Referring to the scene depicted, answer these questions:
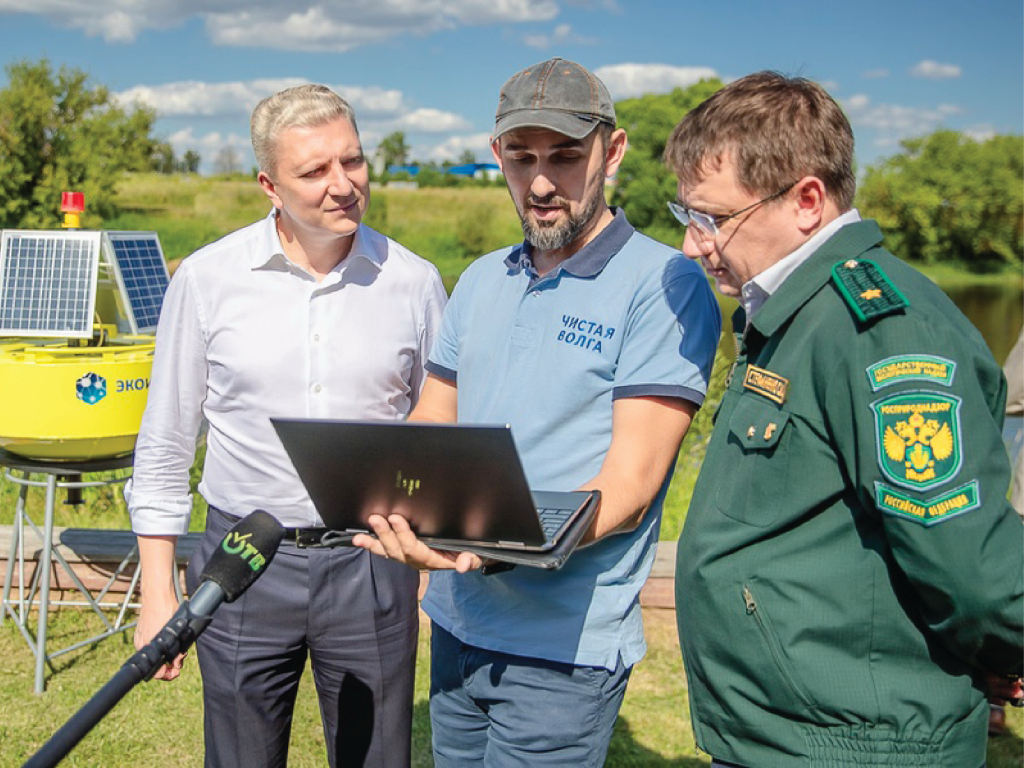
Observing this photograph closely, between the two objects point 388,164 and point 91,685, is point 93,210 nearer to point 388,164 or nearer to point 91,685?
point 388,164

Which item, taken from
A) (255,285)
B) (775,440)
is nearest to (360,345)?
(255,285)

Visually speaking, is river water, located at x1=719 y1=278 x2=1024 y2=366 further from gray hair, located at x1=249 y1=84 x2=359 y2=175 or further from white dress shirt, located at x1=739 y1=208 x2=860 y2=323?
white dress shirt, located at x1=739 y1=208 x2=860 y2=323

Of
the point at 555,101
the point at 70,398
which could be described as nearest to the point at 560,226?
the point at 555,101

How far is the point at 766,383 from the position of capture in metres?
1.79

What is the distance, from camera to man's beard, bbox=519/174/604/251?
229cm

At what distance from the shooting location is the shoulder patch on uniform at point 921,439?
61.6 inches

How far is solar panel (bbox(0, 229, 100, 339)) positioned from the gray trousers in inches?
73.5

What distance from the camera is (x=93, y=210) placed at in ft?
129

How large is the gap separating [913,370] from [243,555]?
1132 mm

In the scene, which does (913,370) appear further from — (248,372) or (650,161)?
(650,161)

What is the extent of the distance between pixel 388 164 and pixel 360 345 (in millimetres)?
64171

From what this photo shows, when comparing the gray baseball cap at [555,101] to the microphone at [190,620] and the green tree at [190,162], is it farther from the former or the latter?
the green tree at [190,162]

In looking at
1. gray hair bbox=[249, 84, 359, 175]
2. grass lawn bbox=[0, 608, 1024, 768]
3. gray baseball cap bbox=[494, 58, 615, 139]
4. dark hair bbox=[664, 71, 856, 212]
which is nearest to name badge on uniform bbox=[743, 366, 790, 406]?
dark hair bbox=[664, 71, 856, 212]

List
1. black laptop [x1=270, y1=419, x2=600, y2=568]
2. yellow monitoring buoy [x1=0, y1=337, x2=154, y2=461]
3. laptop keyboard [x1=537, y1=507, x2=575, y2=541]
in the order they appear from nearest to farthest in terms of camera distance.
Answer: black laptop [x1=270, y1=419, x2=600, y2=568]
laptop keyboard [x1=537, y1=507, x2=575, y2=541]
yellow monitoring buoy [x1=0, y1=337, x2=154, y2=461]
